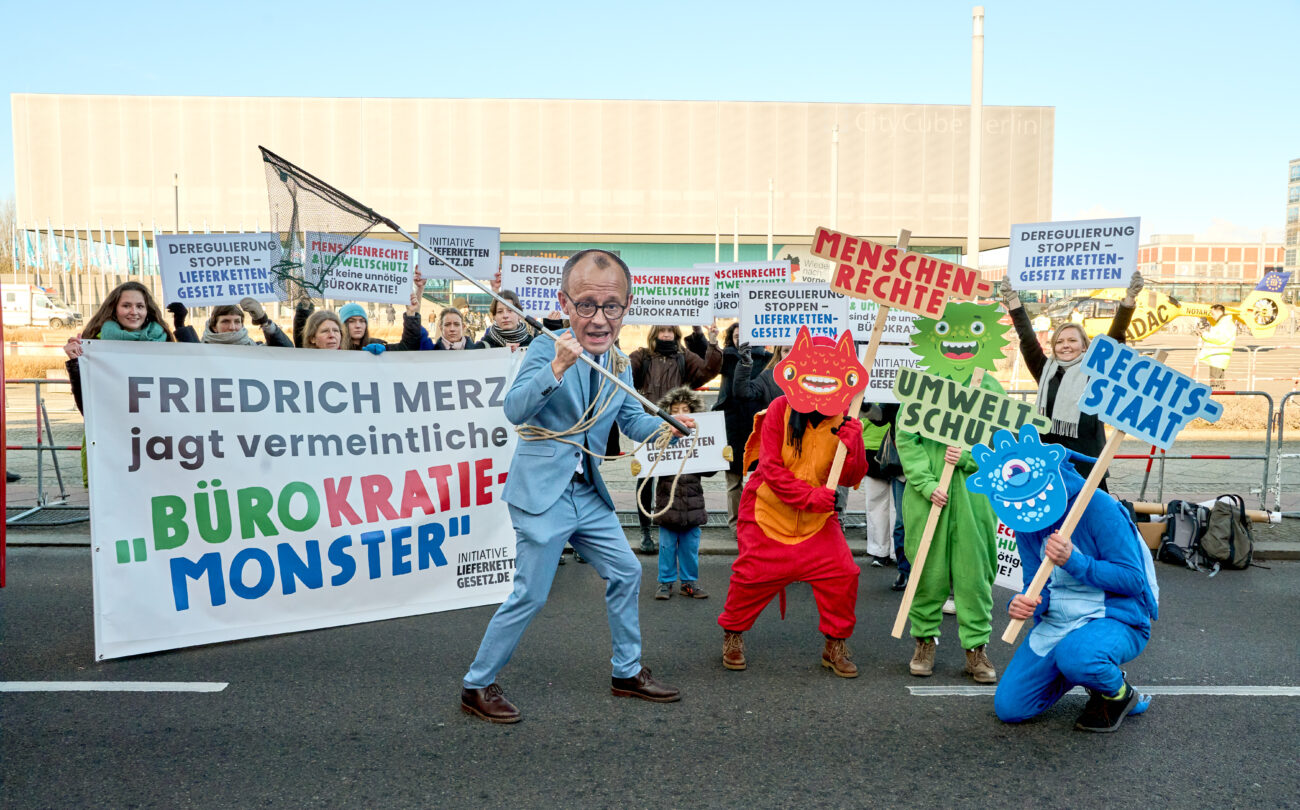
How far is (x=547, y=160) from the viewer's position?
52.7m

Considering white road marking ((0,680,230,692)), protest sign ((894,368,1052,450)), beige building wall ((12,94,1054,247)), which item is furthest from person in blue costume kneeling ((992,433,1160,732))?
beige building wall ((12,94,1054,247))

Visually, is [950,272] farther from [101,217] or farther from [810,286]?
[101,217]

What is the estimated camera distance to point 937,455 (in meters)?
5.14

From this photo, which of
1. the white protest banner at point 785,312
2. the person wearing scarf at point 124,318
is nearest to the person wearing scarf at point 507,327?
the white protest banner at point 785,312

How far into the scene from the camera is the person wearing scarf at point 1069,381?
6113 mm

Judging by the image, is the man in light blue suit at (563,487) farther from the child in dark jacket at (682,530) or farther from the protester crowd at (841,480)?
the child in dark jacket at (682,530)

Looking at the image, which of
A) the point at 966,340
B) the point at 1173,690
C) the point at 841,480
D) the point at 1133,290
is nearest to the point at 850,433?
the point at 841,480

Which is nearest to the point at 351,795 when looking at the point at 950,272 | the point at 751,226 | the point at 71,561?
the point at 950,272

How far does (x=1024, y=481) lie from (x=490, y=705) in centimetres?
239

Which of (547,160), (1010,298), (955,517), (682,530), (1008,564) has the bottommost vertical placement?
(1008,564)

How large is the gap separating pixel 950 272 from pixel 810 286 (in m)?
2.58

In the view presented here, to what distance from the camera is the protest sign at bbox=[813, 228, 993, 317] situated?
5.13m

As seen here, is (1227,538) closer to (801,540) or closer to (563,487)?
(801,540)

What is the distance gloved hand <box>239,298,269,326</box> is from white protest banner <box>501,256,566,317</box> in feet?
6.77
